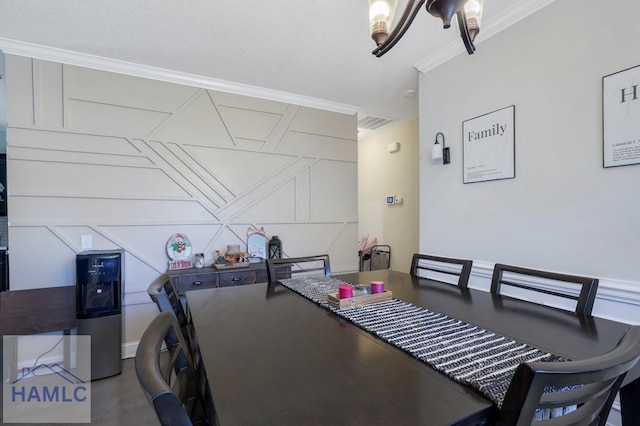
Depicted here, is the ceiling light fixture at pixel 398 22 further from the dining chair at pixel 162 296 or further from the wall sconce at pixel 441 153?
the dining chair at pixel 162 296

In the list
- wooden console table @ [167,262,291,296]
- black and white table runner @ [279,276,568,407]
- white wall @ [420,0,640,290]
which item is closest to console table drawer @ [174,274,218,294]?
wooden console table @ [167,262,291,296]

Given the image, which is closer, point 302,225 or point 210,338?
point 210,338

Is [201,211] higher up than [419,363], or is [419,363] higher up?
[201,211]

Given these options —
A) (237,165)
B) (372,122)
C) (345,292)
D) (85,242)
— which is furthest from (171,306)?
(372,122)

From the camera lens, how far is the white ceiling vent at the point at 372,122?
175 inches

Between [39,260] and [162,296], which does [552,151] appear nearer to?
[162,296]

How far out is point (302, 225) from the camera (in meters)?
3.67

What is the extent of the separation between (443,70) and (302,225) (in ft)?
7.13

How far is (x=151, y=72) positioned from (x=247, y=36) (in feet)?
3.77

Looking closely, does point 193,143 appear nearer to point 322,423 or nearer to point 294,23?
point 294,23

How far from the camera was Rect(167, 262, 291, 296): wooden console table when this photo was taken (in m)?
2.71

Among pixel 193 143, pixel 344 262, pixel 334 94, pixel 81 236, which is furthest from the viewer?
pixel 344 262

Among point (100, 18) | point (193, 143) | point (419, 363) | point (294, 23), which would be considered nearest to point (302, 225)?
point (193, 143)

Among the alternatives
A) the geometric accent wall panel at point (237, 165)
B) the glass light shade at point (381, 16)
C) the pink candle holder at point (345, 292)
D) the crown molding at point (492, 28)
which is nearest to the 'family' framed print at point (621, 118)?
the crown molding at point (492, 28)
